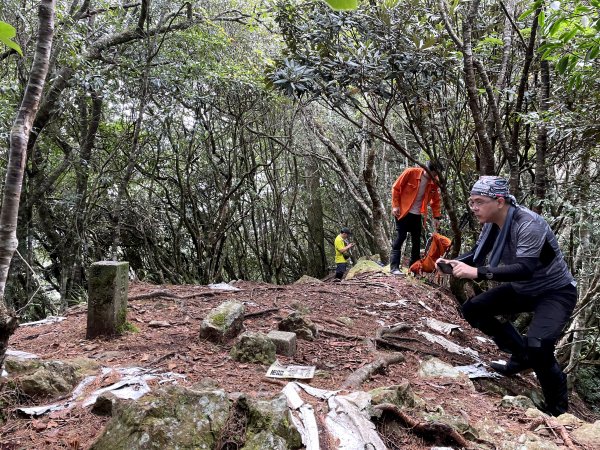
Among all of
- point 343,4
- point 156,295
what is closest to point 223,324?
point 156,295

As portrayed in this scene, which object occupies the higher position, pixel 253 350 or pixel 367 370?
pixel 253 350

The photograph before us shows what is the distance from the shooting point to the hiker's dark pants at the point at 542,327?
329 cm

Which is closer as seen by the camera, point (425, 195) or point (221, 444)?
point (221, 444)

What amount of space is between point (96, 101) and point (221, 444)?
27.0 ft

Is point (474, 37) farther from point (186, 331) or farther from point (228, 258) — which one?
point (228, 258)

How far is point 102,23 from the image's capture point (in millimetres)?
7988

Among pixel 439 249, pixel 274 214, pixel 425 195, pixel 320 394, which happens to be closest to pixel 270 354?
pixel 320 394

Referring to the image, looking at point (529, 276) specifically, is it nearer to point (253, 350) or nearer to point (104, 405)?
point (253, 350)

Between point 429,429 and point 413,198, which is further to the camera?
point 413,198

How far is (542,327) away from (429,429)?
1594 millimetres

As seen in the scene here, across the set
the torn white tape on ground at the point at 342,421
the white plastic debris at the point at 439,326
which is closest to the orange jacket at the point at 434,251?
the white plastic debris at the point at 439,326

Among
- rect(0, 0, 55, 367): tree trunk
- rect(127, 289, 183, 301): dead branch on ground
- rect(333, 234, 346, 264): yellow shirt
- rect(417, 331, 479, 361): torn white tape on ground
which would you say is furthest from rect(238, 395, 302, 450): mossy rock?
rect(333, 234, 346, 264): yellow shirt

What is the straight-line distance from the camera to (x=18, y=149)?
2180 millimetres

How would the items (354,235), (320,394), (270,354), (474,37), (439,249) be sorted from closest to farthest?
(320,394) → (270,354) → (439,249) → (474,37) → (354,235)
